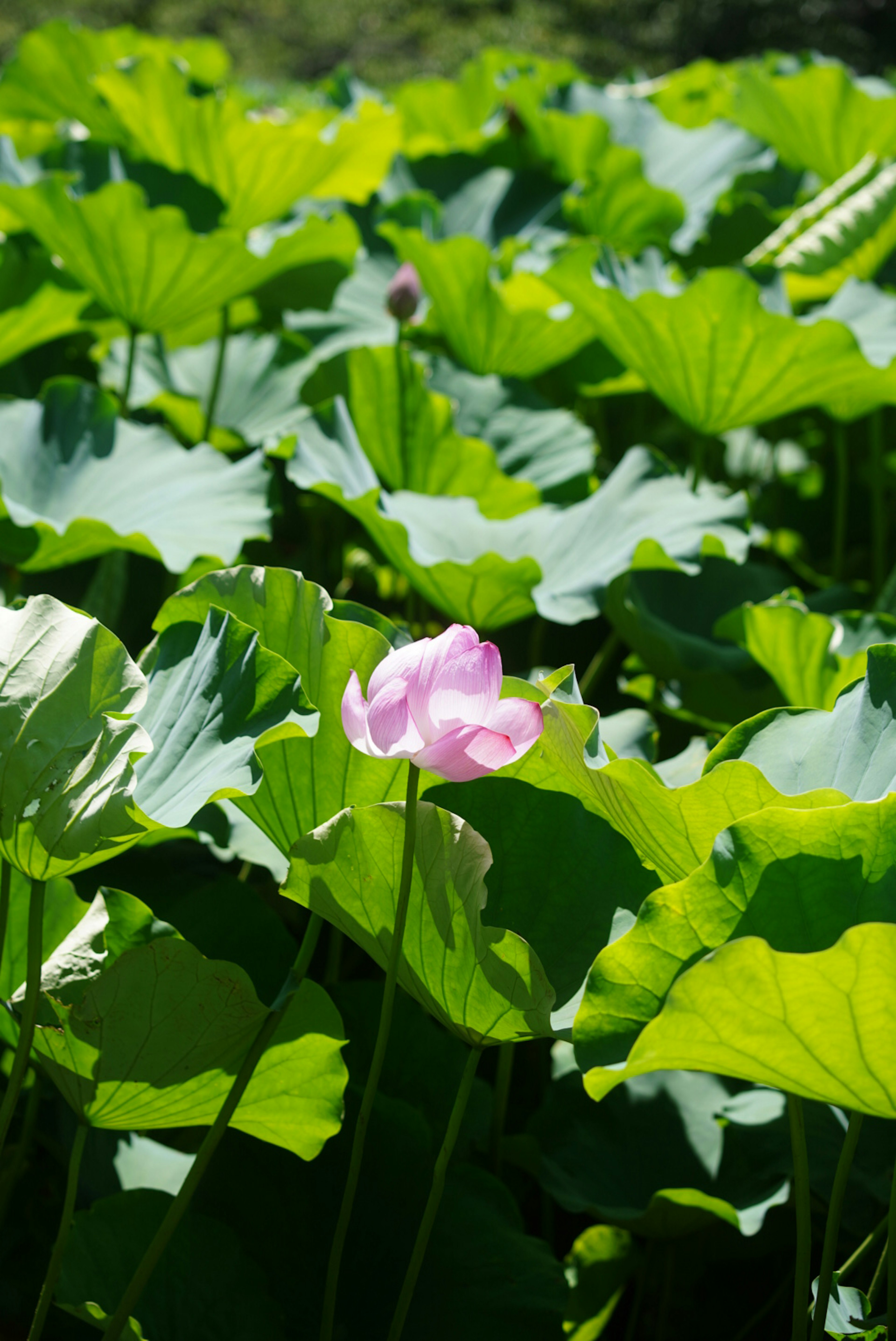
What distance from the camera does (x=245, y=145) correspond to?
1663 mm

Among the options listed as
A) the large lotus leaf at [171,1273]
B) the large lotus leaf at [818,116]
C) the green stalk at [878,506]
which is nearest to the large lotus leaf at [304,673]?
the large lotus leaf at [171,1273]

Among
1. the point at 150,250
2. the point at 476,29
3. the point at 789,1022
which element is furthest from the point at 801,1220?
the point at 476,29

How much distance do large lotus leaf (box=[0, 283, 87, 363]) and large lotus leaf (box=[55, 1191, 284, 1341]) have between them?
1.02 metres

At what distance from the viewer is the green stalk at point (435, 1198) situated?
26.6 inches

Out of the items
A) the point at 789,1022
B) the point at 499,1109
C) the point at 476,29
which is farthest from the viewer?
the point at 476,29

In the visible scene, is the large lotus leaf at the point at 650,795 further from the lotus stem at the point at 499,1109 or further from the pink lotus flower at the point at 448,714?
the lotus stem at the point at 499,1109

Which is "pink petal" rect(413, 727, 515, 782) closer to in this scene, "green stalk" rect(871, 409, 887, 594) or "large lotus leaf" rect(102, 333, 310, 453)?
"large lotus leaf" rect(102, 333, 310, 453)

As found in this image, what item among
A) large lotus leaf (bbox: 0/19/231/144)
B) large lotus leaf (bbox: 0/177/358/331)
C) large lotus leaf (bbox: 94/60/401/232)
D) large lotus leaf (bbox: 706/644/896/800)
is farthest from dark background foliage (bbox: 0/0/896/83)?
large lotus leaf (bbox: 706/644/896/800)

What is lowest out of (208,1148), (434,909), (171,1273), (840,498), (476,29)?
(476,29)

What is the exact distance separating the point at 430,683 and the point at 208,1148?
31cm

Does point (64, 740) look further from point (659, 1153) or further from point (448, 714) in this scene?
point (659, 1153)

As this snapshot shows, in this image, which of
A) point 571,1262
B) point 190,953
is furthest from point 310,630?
point 571,1262

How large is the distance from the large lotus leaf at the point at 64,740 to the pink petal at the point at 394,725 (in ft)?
0.45

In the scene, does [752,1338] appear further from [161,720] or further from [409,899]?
[161,720]
